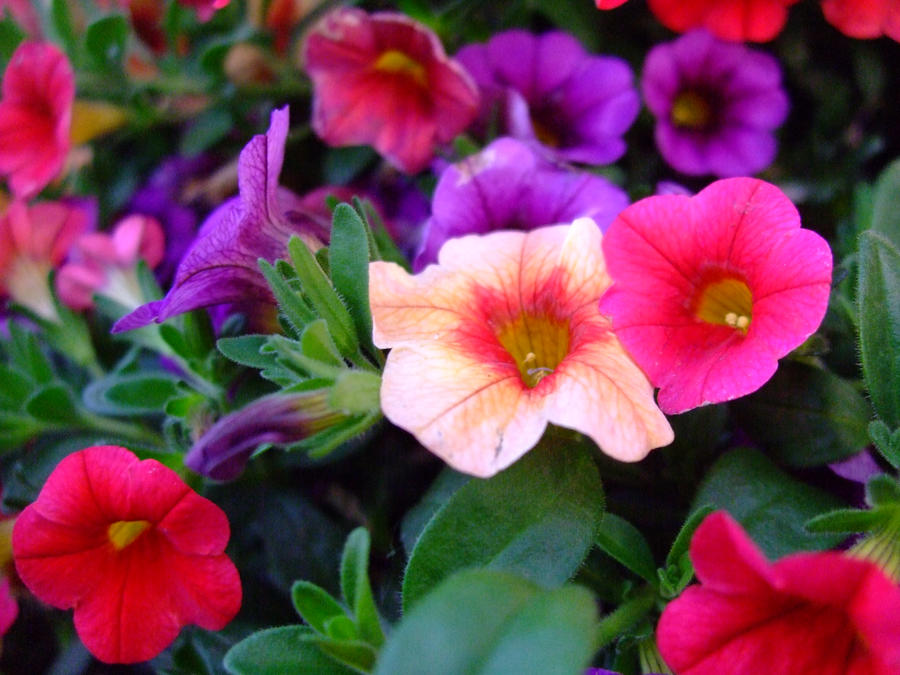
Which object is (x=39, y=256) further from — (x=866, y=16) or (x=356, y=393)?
(x=866, y=16)

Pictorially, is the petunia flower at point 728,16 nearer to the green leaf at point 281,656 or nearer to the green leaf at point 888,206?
the green leaf at point 888,206

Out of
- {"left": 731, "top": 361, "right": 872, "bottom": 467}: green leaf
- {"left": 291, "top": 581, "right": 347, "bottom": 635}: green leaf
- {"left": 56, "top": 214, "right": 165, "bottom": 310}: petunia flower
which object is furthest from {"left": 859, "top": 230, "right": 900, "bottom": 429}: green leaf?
{"left": 56, "top": 214, "right": 165, "bottom": 310}: petunia flower

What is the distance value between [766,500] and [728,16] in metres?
0.42

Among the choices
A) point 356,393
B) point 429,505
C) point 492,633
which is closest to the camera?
point 492,633

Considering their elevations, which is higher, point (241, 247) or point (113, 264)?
point (241, 247)

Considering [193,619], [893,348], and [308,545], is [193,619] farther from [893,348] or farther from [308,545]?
[893,348]

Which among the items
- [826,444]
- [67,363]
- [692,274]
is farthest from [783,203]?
[67,363]

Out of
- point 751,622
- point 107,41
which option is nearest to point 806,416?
point 751,622

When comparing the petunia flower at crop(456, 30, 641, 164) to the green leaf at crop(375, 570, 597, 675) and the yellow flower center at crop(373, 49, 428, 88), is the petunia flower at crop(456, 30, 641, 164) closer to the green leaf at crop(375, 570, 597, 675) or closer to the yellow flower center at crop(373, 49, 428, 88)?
the yellow flower center at crop(373, 49, 428, 88)

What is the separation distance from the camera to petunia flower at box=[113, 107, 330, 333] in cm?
57

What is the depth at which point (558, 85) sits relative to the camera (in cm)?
86

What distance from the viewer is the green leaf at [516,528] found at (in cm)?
52

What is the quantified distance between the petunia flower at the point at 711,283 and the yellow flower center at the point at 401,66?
1.26ft

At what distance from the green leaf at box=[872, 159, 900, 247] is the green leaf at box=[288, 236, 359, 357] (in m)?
0.43
